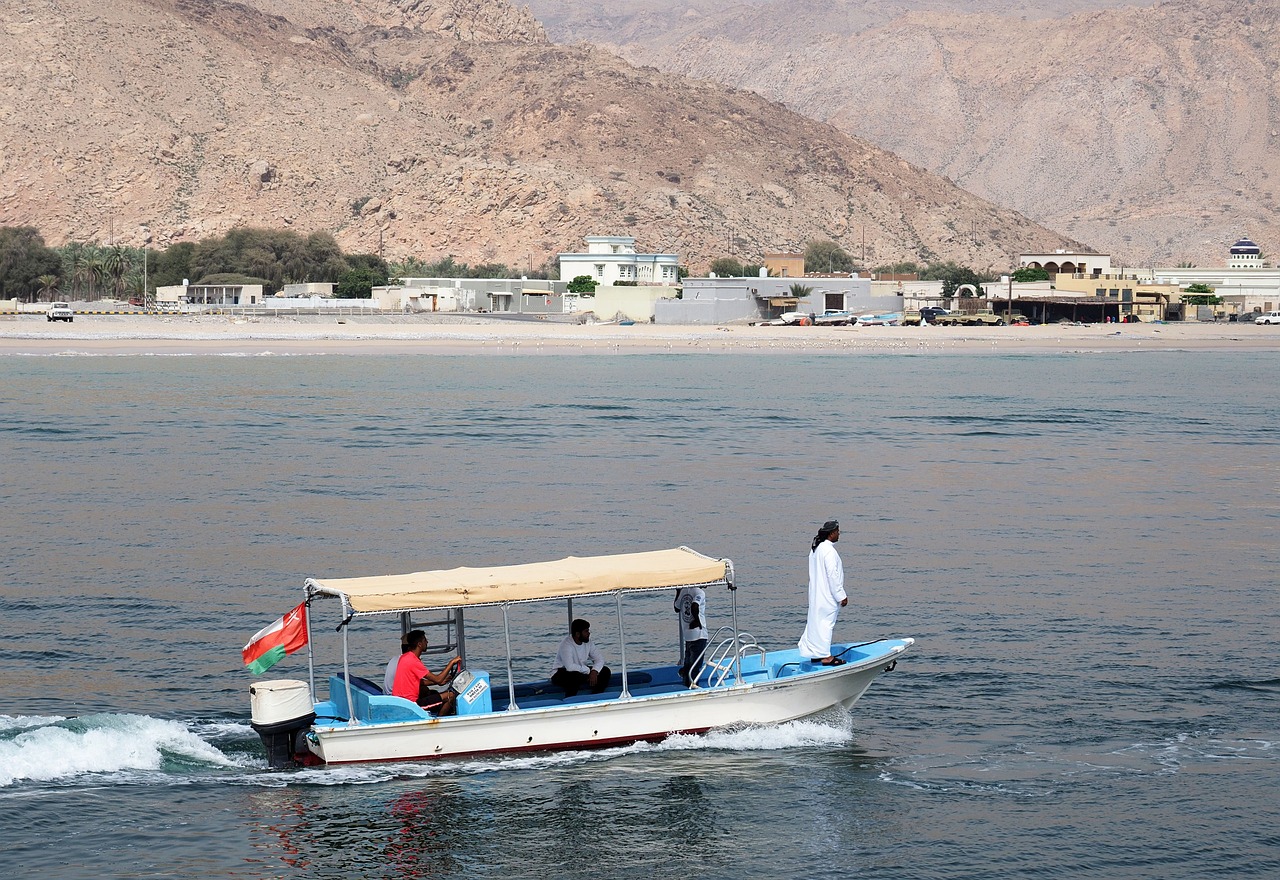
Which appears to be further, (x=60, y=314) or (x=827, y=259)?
(x=827, y=259)

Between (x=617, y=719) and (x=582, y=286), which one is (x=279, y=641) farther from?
(x=582, y=286)

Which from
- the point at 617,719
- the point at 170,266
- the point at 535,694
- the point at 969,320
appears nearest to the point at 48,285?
the point at 170,266

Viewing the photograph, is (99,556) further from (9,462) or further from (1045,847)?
(1045,847)

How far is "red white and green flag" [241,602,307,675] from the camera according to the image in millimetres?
15211

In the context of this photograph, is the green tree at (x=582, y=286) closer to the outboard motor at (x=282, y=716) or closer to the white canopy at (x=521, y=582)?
the white canopy at (x=521, y=582)

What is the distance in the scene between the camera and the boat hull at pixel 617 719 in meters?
15.3

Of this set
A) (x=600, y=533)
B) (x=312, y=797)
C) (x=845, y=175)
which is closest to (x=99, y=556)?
(x=600, y=533)

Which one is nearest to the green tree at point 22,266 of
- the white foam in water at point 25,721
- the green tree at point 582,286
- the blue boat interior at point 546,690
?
the green tree at point 582,286

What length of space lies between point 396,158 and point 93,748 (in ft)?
499

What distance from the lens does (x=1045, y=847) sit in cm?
1375

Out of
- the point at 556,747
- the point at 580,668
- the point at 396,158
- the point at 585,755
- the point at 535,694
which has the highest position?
the point at 396,158

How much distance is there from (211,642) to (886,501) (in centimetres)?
1719

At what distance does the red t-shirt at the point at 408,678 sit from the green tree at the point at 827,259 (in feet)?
439

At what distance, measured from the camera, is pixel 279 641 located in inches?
601
